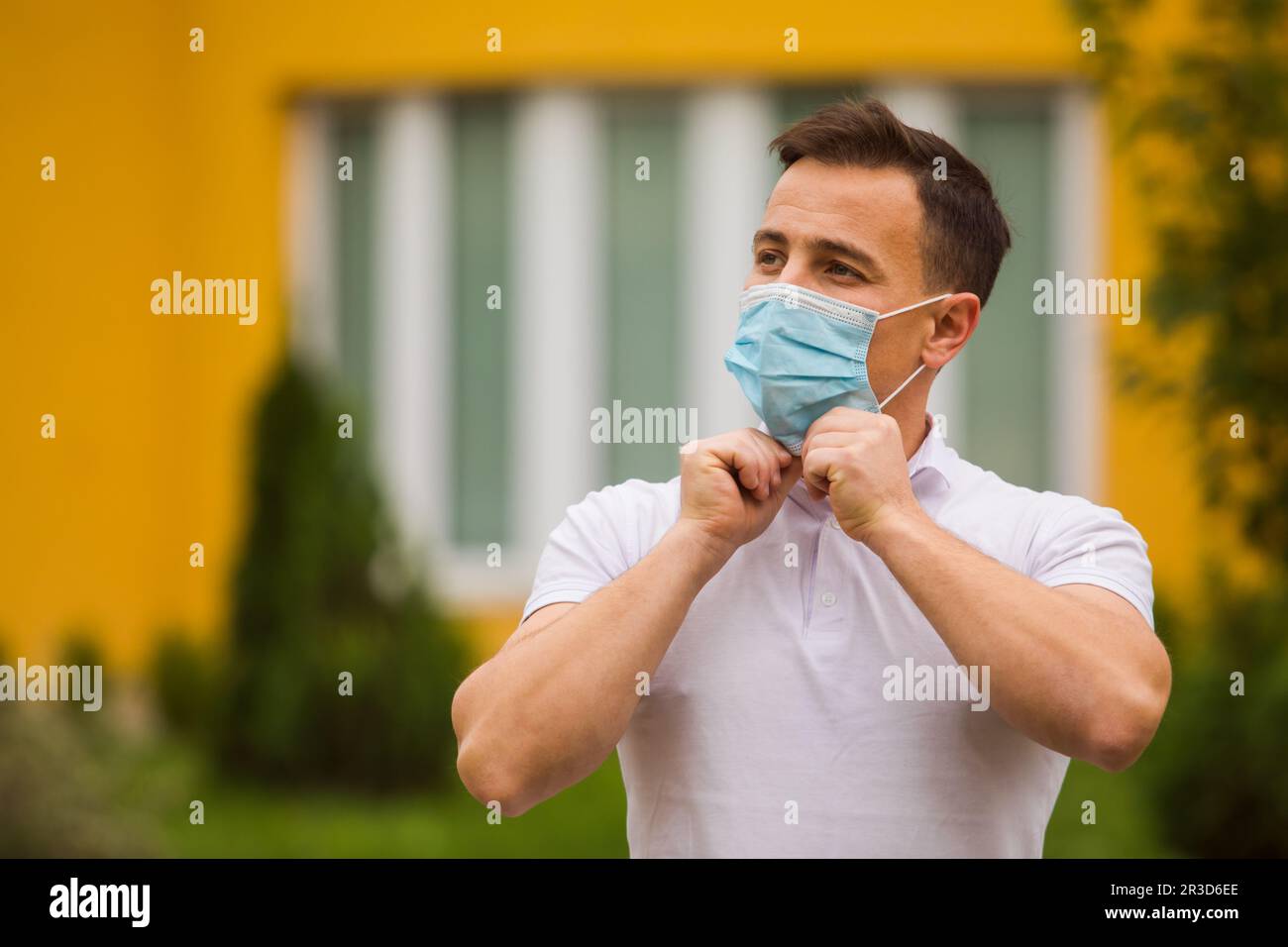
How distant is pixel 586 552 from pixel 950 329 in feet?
2.49

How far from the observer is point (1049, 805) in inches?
103

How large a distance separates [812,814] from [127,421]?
25.6 feet

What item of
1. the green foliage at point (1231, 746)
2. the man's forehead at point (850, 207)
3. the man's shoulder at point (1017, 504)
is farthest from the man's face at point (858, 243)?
the green foliage at point (1231, 746)

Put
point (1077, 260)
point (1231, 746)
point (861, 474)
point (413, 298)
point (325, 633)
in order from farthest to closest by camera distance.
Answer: point (413, 298) → point (1077, 260) → point (325, 633) → point (1231, 746) → point (861, 474)

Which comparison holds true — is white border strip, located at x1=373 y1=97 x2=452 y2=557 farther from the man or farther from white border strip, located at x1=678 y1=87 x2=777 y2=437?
the man

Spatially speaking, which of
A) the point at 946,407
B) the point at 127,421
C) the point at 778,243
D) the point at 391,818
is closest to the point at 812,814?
the point at 778,243

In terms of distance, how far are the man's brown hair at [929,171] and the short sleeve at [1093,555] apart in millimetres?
484

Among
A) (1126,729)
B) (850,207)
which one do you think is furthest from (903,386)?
(1126,729)

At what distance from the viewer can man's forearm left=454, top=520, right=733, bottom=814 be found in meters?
2.36

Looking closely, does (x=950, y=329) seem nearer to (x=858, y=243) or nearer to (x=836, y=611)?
(x=858, y=243)

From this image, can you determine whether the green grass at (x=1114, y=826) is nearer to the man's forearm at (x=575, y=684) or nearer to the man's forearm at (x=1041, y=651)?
the man's forearm at (x=1041, y=651)

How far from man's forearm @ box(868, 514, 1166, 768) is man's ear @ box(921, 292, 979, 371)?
1.72 ft

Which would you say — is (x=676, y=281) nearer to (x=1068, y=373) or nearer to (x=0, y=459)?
(x=1068, y=373)

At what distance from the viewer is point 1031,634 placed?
2.31 m
